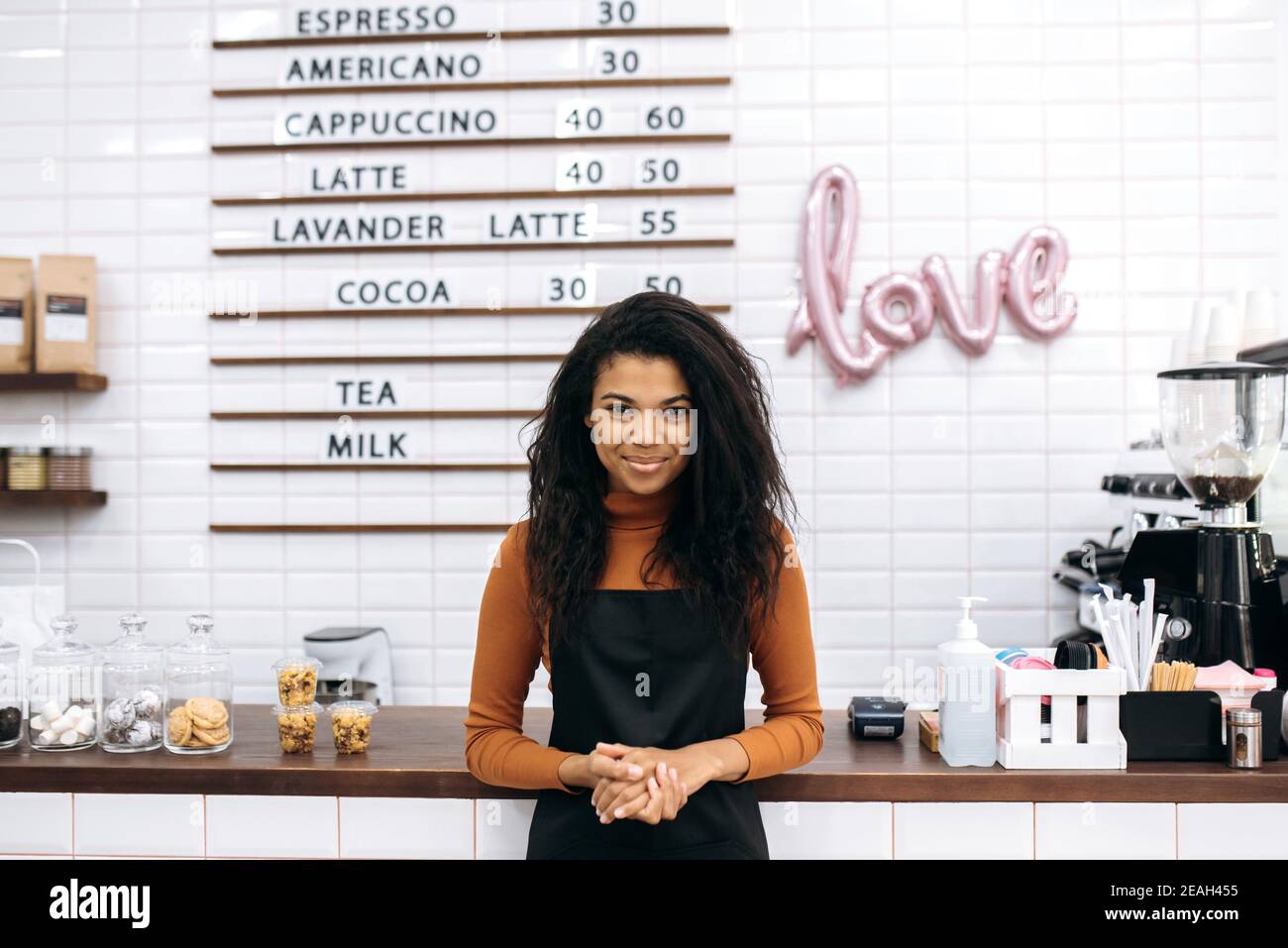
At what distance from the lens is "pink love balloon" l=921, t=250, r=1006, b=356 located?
9.89ft

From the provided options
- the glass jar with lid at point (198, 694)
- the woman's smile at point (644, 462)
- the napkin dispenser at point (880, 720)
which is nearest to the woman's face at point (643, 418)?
the woman's smile at point (644, 462)

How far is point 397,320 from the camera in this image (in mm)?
3180

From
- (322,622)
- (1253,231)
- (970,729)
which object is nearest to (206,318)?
(322,622)

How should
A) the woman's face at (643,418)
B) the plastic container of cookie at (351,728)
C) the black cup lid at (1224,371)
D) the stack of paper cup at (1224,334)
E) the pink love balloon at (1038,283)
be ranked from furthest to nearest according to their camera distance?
the pink love balloon at (1038,283), the stack of paper cup at (1224,334), the black cup lid at (1224,371), the plastic container of cookie at (351,728), the woman's face at (643,418)

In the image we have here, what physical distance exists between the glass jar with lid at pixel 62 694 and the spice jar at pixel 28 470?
169 centimetres

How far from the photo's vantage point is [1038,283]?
3055mm

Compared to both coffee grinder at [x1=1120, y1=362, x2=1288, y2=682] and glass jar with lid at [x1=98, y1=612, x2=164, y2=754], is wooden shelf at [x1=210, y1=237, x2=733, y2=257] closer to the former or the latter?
coffee grinder at [x1=1120, y1=362, x2=1288, y2=682]

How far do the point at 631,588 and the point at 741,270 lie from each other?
1909mm

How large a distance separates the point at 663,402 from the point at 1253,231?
260 cm

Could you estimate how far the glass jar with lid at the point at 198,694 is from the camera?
1658 mm

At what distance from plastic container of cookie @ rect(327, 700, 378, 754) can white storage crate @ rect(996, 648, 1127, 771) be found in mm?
1031

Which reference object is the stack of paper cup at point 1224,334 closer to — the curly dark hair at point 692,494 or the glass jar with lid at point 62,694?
the curly dark hair at point 692,494

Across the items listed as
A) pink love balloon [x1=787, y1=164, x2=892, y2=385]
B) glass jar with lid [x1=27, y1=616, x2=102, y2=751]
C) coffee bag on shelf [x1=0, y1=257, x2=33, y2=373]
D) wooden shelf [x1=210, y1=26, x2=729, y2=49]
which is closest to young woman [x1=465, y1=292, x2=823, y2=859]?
glass jar with lid [x1=27, y1=616, x2=102, y2=751]

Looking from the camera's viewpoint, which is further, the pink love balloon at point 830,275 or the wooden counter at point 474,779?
the pink love balloon at point 830,275
